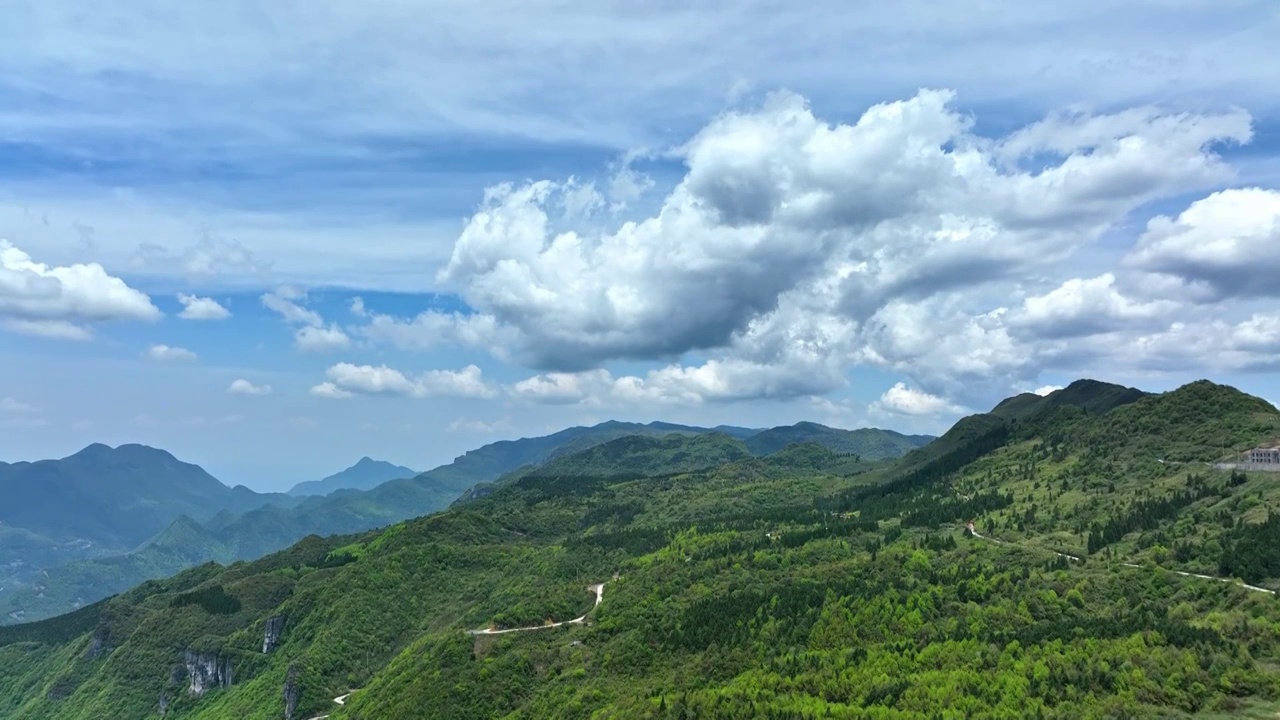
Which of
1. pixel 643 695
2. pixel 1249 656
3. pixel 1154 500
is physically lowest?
pixel 643 695

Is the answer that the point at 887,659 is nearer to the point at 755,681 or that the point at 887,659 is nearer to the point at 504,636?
the point at 755,681

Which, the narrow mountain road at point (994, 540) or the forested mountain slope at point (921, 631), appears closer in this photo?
the forested mountain slope at point (921, 631)

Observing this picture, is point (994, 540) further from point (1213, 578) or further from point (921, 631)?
point (921, 631)

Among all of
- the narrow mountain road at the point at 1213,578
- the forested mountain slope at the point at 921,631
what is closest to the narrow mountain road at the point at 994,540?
the forested mountain slope at the point at 921,631

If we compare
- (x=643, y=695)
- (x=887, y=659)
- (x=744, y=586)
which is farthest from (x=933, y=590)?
(x=643, y=695)

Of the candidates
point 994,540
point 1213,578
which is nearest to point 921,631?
point 1213,578

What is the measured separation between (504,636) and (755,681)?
71602mm

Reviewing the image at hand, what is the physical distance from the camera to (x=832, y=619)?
132 m

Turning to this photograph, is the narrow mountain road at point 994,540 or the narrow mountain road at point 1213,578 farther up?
the narrow mountain road at point 994,540

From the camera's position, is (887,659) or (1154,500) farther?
→ (1154,500)

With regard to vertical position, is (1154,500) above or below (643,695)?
above

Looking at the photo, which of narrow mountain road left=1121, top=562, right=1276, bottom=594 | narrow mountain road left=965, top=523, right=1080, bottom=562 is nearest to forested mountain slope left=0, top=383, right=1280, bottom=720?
narrow mountain road left=1121, top=562, right=1276, bottom=594

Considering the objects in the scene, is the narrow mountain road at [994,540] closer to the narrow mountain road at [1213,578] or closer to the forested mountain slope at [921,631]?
the forested mountain slope at [921,631]

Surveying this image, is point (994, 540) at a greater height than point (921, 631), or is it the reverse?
point (994, 540)
